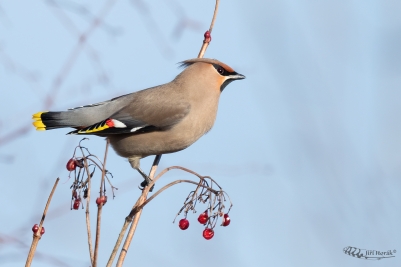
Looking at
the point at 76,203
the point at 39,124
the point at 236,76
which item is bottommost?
the point at 76,203

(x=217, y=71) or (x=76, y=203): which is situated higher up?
(x=217, y=71)

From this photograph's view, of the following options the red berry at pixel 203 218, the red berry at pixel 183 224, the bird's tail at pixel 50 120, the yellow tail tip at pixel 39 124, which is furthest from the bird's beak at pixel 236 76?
the red berry at pixel 203 218

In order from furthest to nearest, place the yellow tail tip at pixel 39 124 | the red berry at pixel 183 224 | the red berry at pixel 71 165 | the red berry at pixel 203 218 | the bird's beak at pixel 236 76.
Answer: the bird's beak at pixel 236 76 → the yellow tail tip at pixel 39 124 → the red berry at pixel 183 224 → the red berry at pixel 203 218 → the red berry at pixel 71 165

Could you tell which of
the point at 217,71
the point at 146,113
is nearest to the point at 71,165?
the point at 146,113

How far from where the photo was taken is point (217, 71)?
A: 4.13 metres

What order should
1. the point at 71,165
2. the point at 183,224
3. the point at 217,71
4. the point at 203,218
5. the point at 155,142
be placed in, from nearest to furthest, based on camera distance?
the point at 71,165, the point at 203,218, the point at 183,224, the point at 155,142, the point at 217,71

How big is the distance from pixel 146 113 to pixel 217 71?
583mm

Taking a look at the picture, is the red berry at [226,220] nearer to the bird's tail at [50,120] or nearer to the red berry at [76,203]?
the red berry at [76,203]

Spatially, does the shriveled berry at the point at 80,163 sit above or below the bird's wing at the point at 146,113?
below

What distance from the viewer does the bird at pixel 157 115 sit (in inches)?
152

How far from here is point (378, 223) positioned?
2.03 meters

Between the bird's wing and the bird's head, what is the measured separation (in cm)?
28

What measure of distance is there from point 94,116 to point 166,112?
0.48m

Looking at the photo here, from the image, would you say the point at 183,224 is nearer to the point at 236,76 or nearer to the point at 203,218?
the point at 203,218
